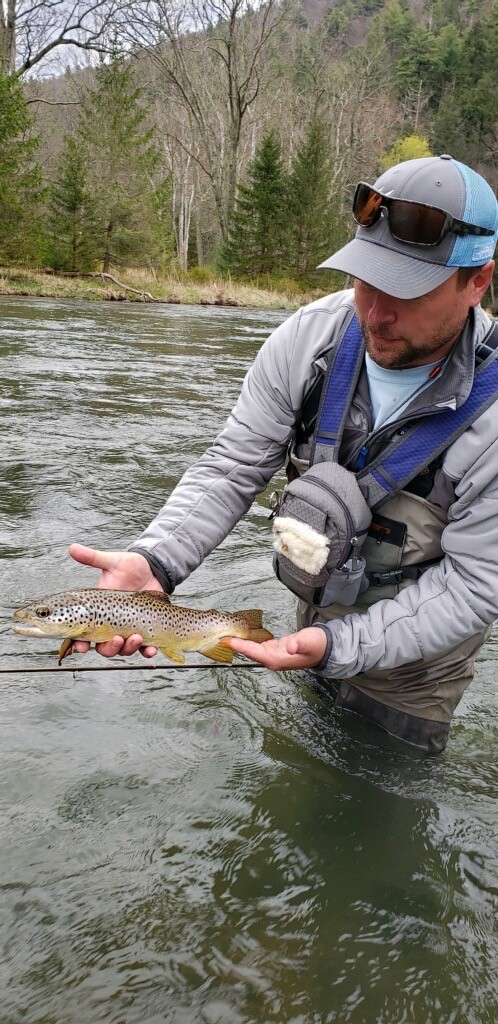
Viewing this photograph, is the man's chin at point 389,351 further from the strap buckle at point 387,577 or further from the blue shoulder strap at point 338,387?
the strap buckle at point 387,577

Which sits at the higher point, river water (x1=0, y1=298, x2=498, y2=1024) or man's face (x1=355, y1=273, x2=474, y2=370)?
man's face (x1=355, y1=273, x2=474, y2=370)

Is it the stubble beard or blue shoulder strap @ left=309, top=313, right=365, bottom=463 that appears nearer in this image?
the stubble beard

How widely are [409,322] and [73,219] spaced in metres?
30.4

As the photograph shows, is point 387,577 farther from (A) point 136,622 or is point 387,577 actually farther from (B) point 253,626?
(A) point 136,622

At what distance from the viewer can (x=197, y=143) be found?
48094 millimetres

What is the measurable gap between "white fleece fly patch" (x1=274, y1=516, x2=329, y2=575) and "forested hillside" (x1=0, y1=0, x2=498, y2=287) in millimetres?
26136

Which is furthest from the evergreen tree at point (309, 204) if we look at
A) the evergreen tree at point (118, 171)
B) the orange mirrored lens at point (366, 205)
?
the orange mirrored lens at point (366, 205)

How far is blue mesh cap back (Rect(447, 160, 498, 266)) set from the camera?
2.44 metres

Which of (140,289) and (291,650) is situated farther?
(140,289)

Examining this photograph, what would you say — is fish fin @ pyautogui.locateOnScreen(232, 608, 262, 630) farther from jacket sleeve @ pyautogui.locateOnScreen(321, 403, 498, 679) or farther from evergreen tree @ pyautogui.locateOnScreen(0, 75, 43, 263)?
evergreen tree @ pyautogui.locateOnScreen(0, 75, 43, 263)

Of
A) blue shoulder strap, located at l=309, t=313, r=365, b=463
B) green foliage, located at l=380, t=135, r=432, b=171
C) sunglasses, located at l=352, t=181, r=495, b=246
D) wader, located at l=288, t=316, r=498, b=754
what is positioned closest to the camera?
sunglasses, located at l=352, t=181, r=495, b=246

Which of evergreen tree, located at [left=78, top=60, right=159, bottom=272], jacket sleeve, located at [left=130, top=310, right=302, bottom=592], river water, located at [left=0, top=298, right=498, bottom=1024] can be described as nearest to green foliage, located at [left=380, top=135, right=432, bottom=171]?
evergreen tree, located at [left=78, top=60, right=159, bottom=272]

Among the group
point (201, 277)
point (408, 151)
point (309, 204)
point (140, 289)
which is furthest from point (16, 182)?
point (408, 151)

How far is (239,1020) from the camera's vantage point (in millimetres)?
2117
